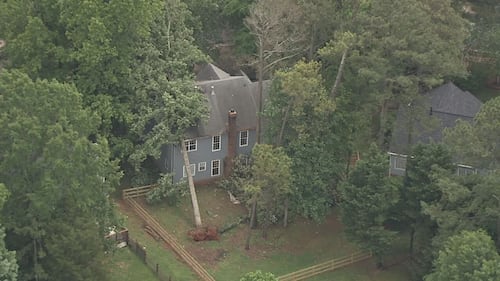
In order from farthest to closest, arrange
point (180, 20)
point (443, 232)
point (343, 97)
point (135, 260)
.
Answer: point (180, 20) → point (343, 97) → point (135, 260) → point (443, 232)

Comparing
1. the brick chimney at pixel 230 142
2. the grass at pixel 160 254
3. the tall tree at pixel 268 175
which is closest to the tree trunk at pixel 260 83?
the brick chimney at pixel 230 142

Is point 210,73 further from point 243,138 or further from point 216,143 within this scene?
point 216,143

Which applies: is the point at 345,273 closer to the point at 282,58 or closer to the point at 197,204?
the point at 197,204

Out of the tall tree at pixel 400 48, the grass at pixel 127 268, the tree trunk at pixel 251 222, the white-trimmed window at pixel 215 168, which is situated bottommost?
the grass at pixel 127 268

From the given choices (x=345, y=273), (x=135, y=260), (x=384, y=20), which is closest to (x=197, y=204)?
(x=135, y=260)

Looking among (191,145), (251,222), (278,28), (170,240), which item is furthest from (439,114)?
(170,240)

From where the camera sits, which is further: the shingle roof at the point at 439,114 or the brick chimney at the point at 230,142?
the brick chimney at the point at 230,142

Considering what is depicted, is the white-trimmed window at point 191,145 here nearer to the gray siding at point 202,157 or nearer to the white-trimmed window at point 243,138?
the gray siding at point 202,157
